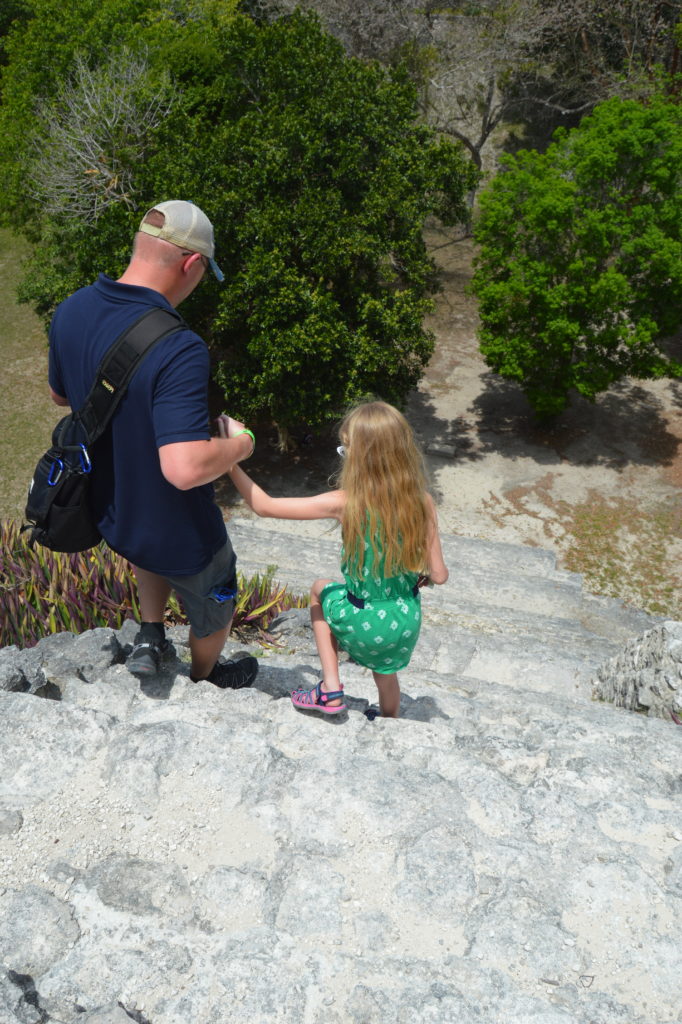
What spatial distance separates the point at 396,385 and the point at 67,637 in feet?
27.9

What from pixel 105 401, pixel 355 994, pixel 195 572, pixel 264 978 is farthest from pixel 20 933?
pixel 105 401

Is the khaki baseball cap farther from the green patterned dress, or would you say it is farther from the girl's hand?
the green patterned dress

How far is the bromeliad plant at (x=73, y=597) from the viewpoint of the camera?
5418mm

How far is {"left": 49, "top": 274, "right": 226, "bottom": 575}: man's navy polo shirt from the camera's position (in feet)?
9.20

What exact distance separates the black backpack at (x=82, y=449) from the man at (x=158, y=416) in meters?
0.04

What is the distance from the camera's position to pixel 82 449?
118 inches

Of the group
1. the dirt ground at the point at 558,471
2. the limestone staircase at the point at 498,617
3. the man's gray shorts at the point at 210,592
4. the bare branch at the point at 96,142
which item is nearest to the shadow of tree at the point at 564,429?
the dirt ground at the point at 558,471

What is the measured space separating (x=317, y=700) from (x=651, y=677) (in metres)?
2.67

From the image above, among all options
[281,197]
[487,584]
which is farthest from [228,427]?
[281,197]

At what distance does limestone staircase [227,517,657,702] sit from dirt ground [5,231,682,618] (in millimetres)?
2303

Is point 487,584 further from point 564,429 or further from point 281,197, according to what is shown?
point 564,429

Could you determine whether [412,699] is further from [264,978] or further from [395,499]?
[264,978]

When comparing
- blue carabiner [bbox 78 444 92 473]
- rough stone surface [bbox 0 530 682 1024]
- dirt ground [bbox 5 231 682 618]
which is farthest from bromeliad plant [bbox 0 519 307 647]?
dirt ground [bbox 5 231 682 618]

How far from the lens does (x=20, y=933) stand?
2.51 m
